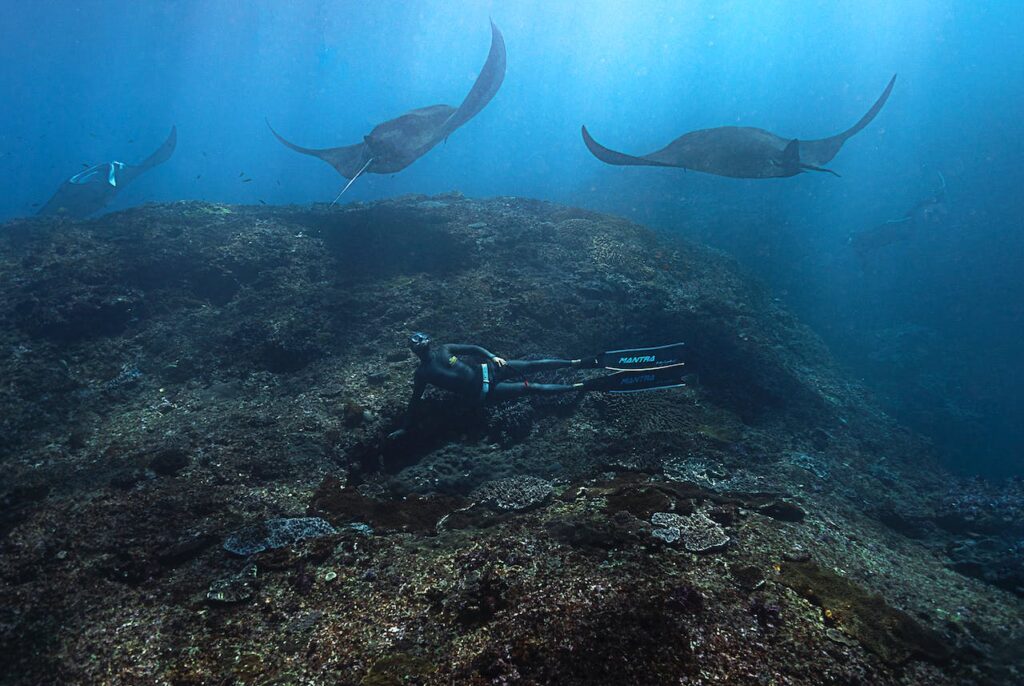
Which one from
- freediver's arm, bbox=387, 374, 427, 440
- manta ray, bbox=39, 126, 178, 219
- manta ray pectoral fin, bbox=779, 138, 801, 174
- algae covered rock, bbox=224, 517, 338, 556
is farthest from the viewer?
manta ray, bbox=39, 126, 178, 219

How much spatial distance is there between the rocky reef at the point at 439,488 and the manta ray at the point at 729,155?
2.36 meters

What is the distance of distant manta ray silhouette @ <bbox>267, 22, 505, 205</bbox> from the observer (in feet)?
33.5

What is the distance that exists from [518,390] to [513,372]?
0.63m

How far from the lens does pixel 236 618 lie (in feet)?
11.0

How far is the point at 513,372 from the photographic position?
23.6 ft

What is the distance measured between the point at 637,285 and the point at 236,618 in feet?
27.6

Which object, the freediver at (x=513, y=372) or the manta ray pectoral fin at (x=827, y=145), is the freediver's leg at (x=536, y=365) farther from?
the manta ray pectoral fin at (x=827, y=145)

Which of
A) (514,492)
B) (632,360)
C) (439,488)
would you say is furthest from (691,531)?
(632,360)

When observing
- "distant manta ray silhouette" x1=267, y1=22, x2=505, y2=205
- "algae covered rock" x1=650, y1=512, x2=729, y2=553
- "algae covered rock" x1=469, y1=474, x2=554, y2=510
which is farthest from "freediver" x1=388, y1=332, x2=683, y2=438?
"distant manta ray silhouette" x1=267, y1=22, x2=505, y2=205

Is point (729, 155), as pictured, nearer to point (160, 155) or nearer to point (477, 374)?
point (477, 374)

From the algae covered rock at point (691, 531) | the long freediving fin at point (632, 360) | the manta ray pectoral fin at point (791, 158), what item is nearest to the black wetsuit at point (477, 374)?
the long freediving fin at point (632, 360)

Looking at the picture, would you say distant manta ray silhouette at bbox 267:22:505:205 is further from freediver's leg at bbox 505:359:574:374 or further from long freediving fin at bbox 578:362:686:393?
long freediving fin at bbox 578:362:686:393

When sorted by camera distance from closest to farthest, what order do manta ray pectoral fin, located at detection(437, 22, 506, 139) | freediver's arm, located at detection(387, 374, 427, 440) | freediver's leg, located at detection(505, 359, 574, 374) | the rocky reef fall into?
the rocky reef < freediver's arm, located at detection(387, 374, 427, 440) < freediver's leg, located at detection(505, 359, 574, 374) < manta ray pectoral fin, located at detection(437, 22, 506, 139)

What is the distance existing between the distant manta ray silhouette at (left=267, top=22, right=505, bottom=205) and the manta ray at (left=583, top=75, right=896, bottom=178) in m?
3.81
